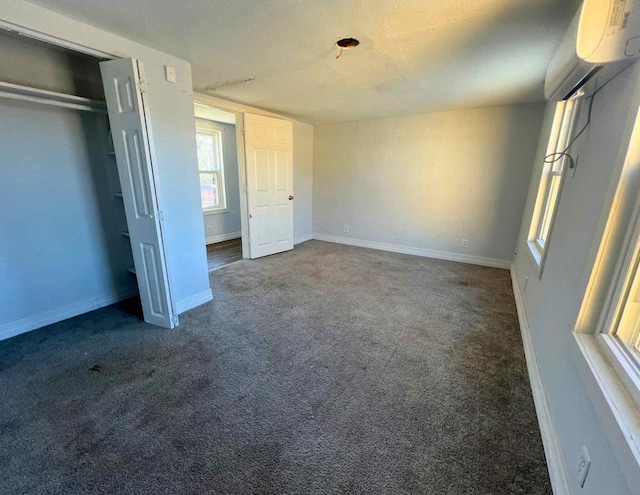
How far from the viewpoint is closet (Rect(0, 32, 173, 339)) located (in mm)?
2146

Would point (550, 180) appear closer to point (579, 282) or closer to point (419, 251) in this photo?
point (579, 282)

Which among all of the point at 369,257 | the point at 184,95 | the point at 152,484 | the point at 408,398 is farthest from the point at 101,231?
the point at 369,257

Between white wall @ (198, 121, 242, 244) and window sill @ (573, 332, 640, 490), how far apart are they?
17.5 ft

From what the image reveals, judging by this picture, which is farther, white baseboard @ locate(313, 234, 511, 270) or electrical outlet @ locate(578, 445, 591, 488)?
white baseboard @ locate(313, 234, 511, 270)

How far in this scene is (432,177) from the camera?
4.44 m

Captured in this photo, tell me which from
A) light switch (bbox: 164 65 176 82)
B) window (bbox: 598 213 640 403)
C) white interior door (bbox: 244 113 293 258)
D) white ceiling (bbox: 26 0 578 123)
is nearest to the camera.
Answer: window (bbox: 598 213 640 403)

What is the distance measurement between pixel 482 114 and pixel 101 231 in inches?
194

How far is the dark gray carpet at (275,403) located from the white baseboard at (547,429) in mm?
49

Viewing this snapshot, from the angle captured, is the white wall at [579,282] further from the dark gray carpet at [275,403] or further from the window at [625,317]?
the dark gray carpet at [275,403]

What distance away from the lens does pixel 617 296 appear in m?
1.08

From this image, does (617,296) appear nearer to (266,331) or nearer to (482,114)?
(266,331)

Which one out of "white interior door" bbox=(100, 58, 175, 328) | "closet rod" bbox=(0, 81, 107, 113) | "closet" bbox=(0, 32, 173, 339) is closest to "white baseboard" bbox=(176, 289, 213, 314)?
"white interior door" bbox=(100, 58, 175, 328)

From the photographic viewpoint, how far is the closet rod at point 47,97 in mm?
1935

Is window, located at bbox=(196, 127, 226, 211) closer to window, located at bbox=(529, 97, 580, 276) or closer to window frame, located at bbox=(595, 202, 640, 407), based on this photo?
window, located at bbox=(529, 97, 580, 276)
